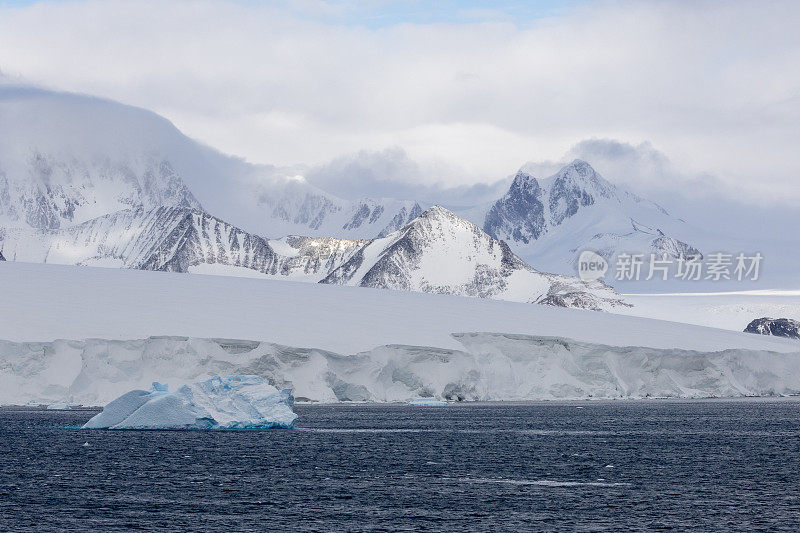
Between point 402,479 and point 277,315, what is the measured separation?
45718 mm

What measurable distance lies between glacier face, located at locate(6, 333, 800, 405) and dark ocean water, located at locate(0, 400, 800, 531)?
47.5 ft

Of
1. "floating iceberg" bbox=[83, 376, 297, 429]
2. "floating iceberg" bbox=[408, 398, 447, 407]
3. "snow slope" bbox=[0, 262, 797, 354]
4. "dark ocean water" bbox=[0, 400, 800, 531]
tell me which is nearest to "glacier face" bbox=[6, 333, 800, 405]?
"floating iceberg" bbox=[408, 398, 447, 407]

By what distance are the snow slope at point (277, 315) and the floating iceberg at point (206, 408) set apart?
1960cm

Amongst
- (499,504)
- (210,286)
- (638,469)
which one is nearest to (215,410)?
(638,469)

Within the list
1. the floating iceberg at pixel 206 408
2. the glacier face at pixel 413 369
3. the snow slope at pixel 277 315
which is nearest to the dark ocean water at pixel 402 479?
the floating iceberg at pixel 206 408

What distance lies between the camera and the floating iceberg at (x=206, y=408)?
39156mm

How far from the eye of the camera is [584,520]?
19.8 metres

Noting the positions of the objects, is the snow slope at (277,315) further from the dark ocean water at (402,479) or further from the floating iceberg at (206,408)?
the dark ocean water at (402,479)

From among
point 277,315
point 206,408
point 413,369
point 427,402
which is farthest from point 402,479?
point 277,315

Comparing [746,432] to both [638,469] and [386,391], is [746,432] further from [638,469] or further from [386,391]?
[386,391]

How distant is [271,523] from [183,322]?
4703 cm

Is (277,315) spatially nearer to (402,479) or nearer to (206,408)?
(206,408)

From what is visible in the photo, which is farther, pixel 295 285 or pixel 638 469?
pixel 295 285

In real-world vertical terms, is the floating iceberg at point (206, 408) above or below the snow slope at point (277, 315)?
below
